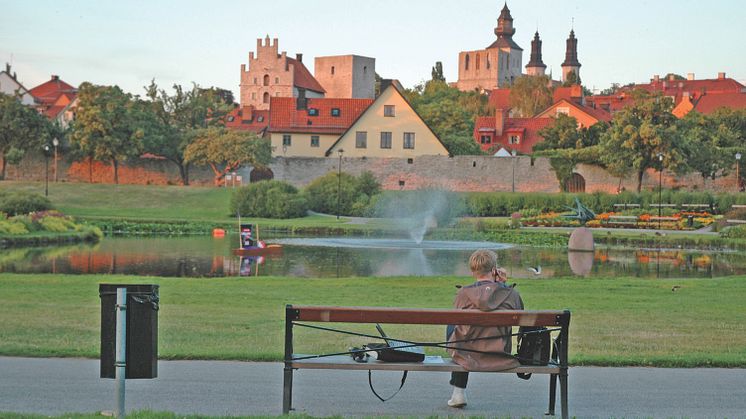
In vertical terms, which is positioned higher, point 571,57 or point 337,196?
point 571,57

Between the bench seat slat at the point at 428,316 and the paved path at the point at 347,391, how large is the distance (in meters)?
0.73

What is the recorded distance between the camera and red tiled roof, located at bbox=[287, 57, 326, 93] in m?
116

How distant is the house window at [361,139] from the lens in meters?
66.8

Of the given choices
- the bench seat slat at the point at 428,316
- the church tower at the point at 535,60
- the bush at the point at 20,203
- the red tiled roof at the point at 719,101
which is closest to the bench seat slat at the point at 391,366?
the bench seat slat at the point at 428,316

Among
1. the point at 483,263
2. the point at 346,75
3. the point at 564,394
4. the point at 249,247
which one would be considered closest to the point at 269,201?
the point at 249,247

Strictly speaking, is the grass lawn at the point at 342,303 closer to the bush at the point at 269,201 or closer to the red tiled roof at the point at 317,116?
the bush at the point at 269,201

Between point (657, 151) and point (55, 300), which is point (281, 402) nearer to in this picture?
point (55, 300)

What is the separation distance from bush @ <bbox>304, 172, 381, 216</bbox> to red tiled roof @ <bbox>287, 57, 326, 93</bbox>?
62633 mm

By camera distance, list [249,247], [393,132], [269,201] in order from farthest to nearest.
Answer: [393,132]
[269,201]
[249,247]

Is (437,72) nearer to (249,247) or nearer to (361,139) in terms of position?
(361,139)

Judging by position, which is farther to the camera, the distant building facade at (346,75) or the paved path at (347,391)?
the distant building facade at (346,75)

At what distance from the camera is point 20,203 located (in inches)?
1574

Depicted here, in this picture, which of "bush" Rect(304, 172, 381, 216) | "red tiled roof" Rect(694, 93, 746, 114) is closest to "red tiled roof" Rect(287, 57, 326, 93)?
"red tiled roof" Rect(694, 93, 746, 114)

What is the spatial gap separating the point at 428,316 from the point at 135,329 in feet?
6.27
